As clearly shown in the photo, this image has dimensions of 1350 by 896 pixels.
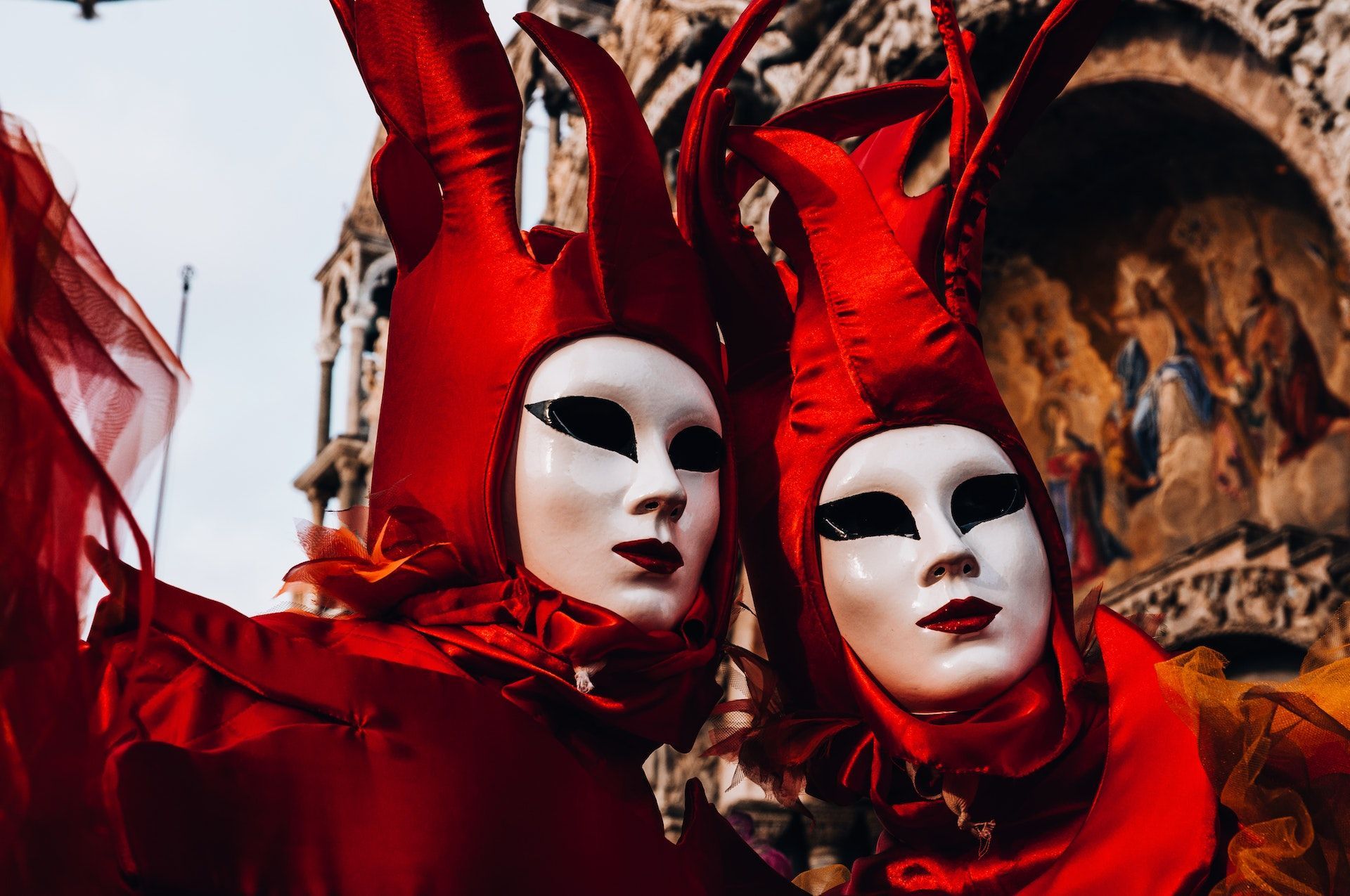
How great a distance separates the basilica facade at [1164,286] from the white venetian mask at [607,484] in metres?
3.09

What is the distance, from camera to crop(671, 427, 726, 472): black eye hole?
2.46 m

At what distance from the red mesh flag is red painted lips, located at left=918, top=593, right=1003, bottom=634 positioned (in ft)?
3.81

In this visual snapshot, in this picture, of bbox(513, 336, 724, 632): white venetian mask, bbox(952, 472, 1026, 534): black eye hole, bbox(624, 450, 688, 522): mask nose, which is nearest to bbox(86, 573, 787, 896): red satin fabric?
bbox(513, 336, 724, 632): white venetian mask

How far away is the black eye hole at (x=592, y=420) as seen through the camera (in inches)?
92.9

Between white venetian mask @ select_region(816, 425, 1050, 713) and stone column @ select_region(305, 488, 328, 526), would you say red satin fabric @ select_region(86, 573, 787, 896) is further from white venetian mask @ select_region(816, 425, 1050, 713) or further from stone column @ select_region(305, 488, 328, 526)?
stone column @ select_region(305, 488, 328, 526)

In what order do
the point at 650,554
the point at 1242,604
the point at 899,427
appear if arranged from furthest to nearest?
the point at 1242,604, the point at 899,427, the point at 650,554

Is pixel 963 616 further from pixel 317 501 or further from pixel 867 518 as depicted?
pixel 317 501

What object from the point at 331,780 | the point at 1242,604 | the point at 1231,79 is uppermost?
the point at 1231,79

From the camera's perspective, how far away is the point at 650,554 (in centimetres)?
234

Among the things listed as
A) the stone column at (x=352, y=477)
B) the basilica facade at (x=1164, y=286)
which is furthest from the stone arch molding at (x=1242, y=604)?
the stone column at (x=352, y=477)

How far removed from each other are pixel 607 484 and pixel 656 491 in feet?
0.24

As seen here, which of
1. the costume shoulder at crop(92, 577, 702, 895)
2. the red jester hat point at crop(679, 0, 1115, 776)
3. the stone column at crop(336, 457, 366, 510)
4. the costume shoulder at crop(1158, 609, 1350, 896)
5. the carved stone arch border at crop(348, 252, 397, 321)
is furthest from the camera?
the carved stone arch border at crop(348, 252, 397, 321)

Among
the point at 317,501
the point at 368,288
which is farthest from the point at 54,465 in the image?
the point at 317,501

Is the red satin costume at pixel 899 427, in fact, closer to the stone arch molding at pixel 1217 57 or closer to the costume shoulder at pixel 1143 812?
the costume shoulder at pixel 1143 812
